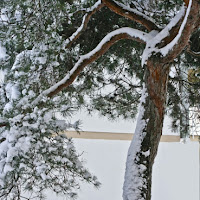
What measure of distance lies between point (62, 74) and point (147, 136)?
70cm

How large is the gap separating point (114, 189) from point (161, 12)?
7.08ft

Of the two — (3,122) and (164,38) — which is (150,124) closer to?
Result: (164,38)

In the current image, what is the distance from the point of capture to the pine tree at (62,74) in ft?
3.86

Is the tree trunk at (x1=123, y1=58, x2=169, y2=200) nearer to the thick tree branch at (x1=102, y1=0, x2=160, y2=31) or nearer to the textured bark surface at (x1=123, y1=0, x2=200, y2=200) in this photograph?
the textured bark surface at (x1=123, y1=0, x2=200, y2=200)

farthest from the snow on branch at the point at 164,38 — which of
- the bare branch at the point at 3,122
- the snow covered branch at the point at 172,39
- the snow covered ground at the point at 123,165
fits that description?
the snow covered ground at the point at 123,165

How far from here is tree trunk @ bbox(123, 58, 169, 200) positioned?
1413 mm

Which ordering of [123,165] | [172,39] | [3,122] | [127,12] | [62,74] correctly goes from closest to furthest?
[3,122] < [172,39] < [127,12] < [62,74] < [123,165]

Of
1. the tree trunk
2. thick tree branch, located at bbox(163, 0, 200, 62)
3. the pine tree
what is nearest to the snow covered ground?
the pine tree

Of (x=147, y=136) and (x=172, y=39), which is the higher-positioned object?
(x=172, y=39)

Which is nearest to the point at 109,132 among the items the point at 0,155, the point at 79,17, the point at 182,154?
the point at 182,154

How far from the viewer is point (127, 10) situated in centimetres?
156

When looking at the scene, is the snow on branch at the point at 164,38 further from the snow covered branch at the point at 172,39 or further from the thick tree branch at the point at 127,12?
the thick tree branch at the point at 127,12

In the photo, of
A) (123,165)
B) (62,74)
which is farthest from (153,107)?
(123,165)

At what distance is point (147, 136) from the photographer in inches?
57.7
